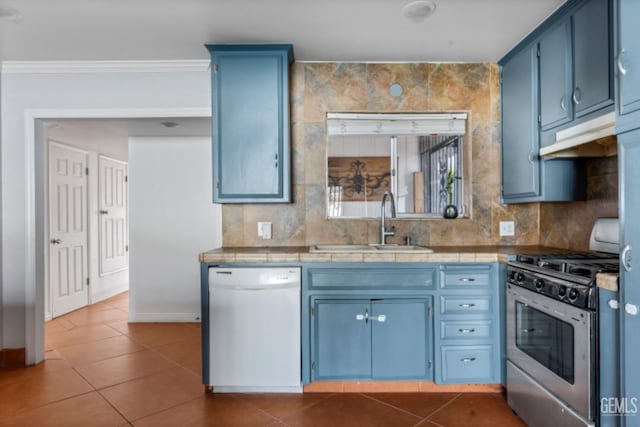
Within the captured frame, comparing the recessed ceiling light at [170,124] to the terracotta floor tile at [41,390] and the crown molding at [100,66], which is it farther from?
the terracotta floor tile at [41,390]

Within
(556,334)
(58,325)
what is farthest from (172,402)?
(58,325)

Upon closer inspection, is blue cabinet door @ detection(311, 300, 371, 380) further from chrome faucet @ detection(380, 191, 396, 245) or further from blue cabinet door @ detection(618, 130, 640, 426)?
blue cabinet door @ detection(618, 130, 640, 426)

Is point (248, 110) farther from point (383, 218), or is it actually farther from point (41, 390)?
point (41, 390)

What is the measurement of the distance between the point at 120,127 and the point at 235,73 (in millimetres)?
1466

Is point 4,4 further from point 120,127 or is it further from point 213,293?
point 213,293

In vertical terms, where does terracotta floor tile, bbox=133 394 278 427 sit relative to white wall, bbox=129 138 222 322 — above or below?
below

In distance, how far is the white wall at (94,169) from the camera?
3730 millimetres

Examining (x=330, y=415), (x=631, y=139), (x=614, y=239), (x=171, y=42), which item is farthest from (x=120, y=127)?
(x=614, y=239)

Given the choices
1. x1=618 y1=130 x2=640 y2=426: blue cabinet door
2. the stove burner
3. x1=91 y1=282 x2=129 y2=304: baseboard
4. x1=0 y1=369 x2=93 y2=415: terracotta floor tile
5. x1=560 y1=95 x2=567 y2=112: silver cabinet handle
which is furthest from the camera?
x1=91 y1=282 x2=129 y2=304: baseboard

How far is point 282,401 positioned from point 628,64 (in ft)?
7.79

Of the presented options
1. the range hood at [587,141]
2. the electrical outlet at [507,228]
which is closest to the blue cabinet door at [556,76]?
the range hood at [587,141]

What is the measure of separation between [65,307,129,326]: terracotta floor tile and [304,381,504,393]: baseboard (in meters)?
2.72

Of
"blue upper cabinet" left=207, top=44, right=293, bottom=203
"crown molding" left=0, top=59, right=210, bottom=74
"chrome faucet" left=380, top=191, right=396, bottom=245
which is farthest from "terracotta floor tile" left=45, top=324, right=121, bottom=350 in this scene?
"chrome faucet" left=380, top=191, right=396, bottom=245

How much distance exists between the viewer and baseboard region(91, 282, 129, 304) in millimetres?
4727
